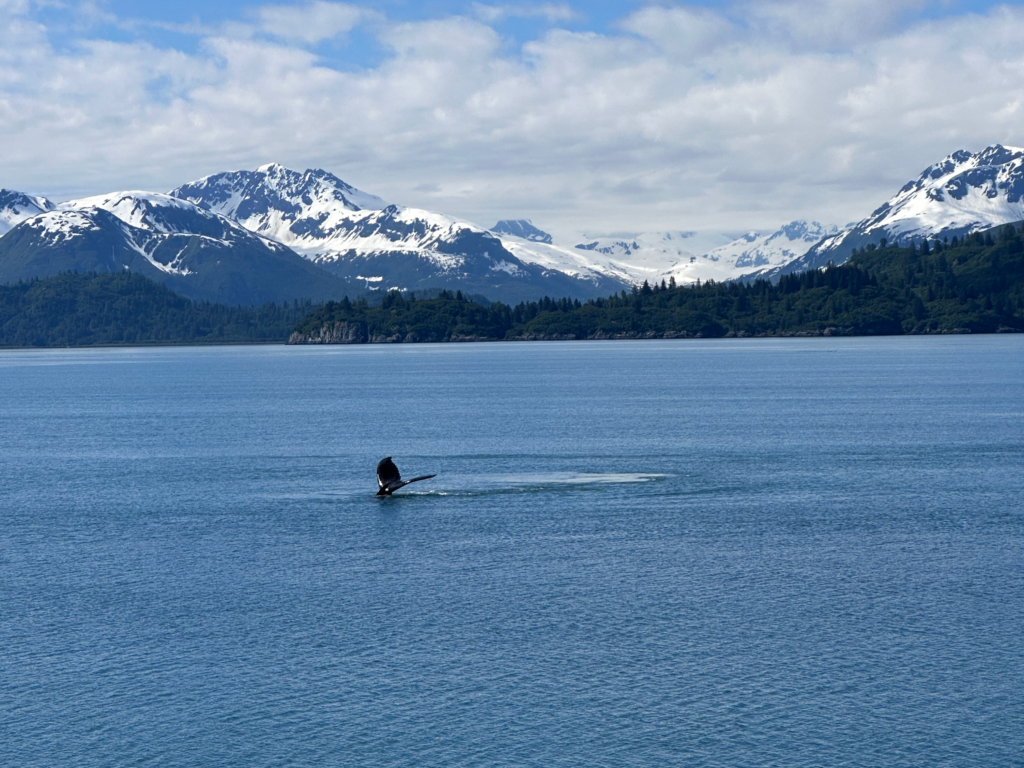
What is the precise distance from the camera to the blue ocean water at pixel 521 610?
39.5 meters

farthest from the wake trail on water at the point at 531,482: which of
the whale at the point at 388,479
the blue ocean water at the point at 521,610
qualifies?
the whale at the point at 388,479

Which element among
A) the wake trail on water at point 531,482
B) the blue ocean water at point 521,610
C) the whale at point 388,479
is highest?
the whale at point 388,479

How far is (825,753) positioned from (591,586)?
21.6 meters

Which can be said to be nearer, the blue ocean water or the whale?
the blue ocean water

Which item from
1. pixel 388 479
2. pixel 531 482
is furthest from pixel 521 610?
pixel 531 482

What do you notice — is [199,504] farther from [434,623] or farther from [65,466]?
[434,623]

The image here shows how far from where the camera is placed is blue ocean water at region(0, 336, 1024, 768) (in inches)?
1555

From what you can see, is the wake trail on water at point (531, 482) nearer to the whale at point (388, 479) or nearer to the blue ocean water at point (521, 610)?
the blue ocean water at point (521, 610)

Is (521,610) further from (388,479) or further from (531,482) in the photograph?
(531,482)

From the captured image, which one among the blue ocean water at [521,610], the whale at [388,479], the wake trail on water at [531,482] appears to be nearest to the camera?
the blue ocean water at [521,610]

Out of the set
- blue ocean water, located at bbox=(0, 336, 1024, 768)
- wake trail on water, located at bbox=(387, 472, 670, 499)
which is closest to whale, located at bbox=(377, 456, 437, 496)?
wake trail on water, located at bbox=(387, 472, 670, 499)

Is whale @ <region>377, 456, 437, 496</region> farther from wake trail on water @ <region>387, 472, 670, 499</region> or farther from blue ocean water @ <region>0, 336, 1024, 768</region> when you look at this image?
blue ocean water @ <region>0, 336, 1024, 768</region>

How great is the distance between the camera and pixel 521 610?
54.0m

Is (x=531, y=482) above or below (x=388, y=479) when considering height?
below
